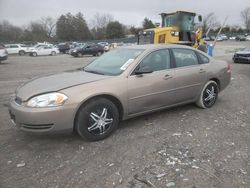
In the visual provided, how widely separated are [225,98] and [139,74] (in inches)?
131

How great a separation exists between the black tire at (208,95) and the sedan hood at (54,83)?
248cm

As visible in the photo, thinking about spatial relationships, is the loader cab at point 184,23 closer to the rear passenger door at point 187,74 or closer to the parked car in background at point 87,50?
the rear passenger door at point 187,74

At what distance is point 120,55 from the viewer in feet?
17.4

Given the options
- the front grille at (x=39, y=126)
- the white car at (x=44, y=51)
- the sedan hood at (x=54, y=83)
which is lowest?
the white car at (x=44, y=51)

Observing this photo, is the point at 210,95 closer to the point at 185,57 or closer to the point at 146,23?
the point at 185,57

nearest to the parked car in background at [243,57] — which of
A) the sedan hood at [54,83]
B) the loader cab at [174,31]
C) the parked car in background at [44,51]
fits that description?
the loader cab at [174,31]

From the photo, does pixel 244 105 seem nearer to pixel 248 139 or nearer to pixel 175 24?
pixel 248 139

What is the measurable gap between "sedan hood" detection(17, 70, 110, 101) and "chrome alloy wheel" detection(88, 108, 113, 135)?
547mm

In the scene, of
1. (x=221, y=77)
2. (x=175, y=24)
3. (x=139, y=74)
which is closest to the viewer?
(x=139, y=74)

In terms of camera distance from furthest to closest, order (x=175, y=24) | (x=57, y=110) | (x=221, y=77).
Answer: (x=175, y=24)
(x=221, y=77)
(x=57, y=110)

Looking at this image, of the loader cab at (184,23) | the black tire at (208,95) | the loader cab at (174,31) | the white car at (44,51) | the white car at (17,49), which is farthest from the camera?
the white car at (17,49)

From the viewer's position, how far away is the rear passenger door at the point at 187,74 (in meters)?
5.41

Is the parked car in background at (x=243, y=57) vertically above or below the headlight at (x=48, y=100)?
below

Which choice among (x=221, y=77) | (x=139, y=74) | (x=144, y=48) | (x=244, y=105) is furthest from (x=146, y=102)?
(x=244, y=105)
